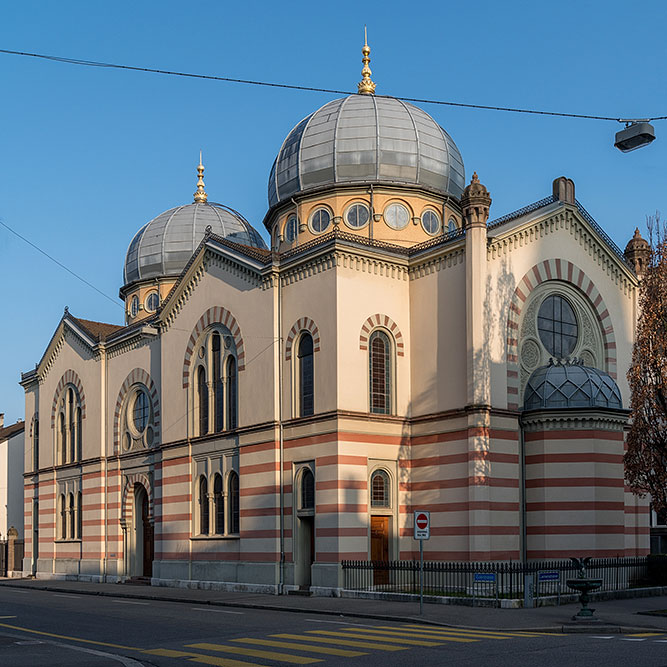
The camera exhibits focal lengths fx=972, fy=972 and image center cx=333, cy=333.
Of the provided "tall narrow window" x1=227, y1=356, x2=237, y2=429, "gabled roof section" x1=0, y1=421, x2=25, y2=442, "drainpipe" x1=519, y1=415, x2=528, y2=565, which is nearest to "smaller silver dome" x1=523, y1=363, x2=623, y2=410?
"drainpipe" x1=519, y1=415, x2=528, y2=565

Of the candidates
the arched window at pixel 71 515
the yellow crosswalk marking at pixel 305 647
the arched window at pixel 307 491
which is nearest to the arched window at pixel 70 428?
the arched window at pixel 71 515

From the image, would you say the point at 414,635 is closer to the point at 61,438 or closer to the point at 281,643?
the point at 281,643

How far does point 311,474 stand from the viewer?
32.2 meters

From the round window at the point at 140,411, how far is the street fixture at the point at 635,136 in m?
28.5

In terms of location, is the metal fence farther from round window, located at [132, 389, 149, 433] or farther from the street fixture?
round window, located at [132, 389, 149, 433]

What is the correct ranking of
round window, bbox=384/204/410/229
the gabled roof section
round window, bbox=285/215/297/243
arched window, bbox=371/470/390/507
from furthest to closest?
the gabled roof section
round window, bbox=285/215/297/243
round window, bbox=384/204/410/229
arched window, bbox=371/470/390/507

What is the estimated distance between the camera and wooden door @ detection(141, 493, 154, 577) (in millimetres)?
42469

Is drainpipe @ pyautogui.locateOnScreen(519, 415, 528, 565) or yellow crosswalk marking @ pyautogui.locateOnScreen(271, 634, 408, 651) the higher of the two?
drainpipe @ pyautogui.locateOnScreen(519, 415, 528, 565)

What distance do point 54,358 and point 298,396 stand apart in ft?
72.8

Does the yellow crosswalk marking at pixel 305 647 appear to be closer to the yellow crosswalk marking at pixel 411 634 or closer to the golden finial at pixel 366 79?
the yellow crosswalk marking at pixel 411 634

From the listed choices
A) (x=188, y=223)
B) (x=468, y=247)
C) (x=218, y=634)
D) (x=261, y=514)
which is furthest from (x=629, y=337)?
(x=188, y=223)

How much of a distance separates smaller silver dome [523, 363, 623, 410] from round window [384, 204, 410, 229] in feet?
31.0

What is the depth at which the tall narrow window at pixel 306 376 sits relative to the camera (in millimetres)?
32750

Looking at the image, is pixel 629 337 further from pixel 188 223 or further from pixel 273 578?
pixel 188 223
